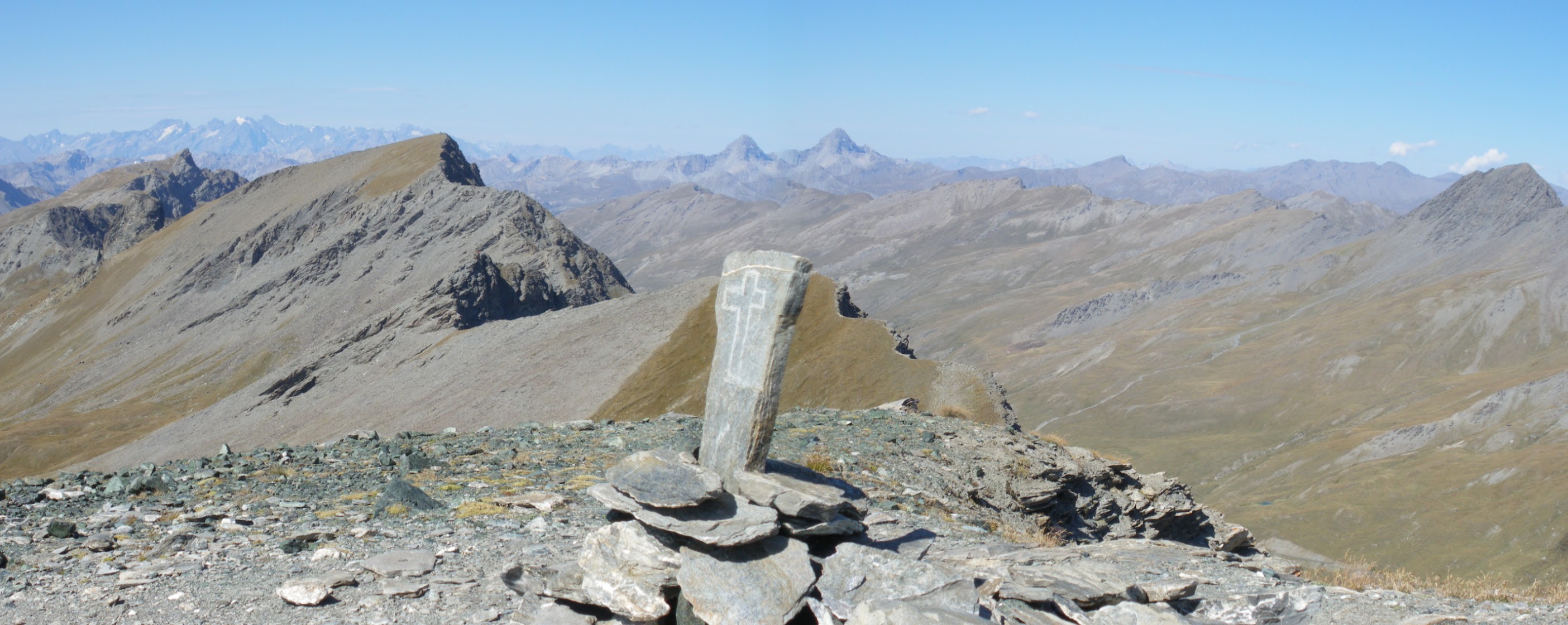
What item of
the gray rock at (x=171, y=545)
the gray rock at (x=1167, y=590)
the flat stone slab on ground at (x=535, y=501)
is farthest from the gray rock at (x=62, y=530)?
the gray rock at (x=1167, y=590)

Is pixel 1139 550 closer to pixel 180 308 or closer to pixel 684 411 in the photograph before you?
pixel 684 411

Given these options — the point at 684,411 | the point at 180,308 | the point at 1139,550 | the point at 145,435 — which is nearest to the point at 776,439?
the point at 1139,550

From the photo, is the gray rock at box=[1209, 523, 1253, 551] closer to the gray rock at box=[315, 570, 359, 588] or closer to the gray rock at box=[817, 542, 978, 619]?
the gray rock at box=[817, 542, 978, 619]

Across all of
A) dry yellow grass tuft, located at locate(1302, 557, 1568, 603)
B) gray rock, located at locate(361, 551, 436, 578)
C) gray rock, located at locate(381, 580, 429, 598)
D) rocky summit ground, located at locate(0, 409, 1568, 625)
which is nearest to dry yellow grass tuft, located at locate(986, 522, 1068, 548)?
rocky summit ground, located at locate(0, 409, 1568, 625)

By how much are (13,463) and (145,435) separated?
10.9 m

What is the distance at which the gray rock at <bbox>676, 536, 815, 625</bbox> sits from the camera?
11.3 meters

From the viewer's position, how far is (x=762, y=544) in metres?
12.2

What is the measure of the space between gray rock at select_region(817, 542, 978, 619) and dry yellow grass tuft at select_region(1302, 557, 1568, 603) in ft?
25.2

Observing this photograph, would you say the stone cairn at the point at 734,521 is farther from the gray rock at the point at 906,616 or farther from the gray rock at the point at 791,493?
the gray rock at the point at 906,616

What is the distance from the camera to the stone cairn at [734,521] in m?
11.6

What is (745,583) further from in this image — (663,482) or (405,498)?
(405,498)

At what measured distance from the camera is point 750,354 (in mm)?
13852

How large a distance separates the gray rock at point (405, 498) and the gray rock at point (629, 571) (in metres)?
5.75

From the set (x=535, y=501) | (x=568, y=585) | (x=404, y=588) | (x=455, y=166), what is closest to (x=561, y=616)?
(x=568, y=585)
